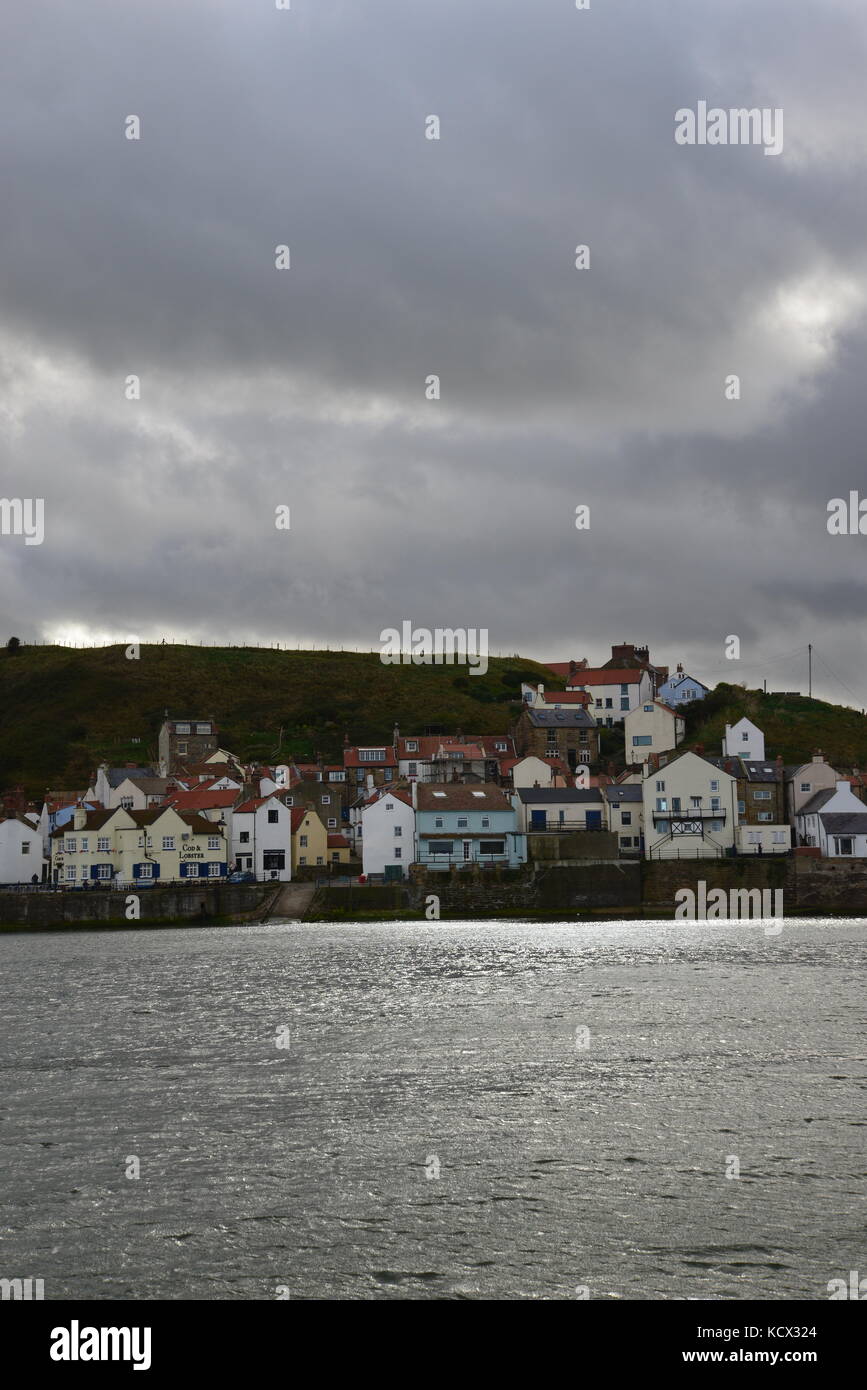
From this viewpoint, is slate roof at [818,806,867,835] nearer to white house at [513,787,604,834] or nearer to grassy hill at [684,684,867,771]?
white house at [513,787,604,834]

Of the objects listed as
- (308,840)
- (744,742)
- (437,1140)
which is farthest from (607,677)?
(437,1140)

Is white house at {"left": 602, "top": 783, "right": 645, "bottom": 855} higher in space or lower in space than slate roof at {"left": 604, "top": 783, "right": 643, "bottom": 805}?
lower

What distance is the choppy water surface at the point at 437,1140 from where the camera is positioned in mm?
17484

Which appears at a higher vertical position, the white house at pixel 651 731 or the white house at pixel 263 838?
the white house at pixel 651 731

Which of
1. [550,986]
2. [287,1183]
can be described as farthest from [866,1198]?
[550,986]

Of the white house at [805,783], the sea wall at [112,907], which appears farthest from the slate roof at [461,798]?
the white house at [805,783]

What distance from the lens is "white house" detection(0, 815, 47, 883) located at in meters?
102

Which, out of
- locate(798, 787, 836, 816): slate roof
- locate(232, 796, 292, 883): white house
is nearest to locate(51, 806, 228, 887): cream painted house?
locate(232, 796, 292, 883): white house

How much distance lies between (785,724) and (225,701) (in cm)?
7334

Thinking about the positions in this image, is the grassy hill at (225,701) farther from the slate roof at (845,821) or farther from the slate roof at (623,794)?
the slate roof at (845,821)

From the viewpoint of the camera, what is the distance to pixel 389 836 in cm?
9712

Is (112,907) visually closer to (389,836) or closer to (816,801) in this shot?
(389,836)

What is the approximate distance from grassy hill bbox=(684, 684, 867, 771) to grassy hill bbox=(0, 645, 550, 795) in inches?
1061

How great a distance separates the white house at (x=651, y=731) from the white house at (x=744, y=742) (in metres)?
9.06
